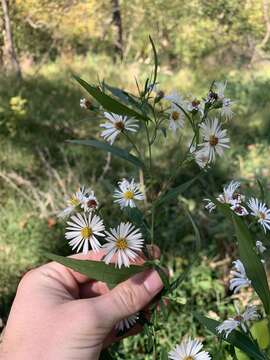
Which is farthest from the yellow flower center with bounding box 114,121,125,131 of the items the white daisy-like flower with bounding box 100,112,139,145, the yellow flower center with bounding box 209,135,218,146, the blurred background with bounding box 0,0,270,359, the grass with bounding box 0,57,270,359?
the blurred background with bounding box 0,0,270,359

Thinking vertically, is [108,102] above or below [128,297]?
above

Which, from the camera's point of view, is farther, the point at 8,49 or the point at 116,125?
the point at 8,49

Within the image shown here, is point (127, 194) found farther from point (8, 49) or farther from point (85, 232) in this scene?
point (8, 49)

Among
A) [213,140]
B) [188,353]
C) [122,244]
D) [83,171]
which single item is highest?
[83,171]

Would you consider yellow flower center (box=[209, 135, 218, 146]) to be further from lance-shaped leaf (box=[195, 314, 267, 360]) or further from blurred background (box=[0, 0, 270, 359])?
blurred background (box=[0, 0, 270, 359])

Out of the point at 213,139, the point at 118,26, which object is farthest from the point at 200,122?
the point at 118,26

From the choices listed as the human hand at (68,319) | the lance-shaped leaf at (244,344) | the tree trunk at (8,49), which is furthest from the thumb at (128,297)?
the tree trunk at (8,49)

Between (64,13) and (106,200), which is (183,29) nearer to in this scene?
(64,13)

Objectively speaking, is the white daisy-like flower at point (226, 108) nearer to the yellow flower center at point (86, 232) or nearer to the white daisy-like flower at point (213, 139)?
the white daisy-like flower at point (213, 139)
